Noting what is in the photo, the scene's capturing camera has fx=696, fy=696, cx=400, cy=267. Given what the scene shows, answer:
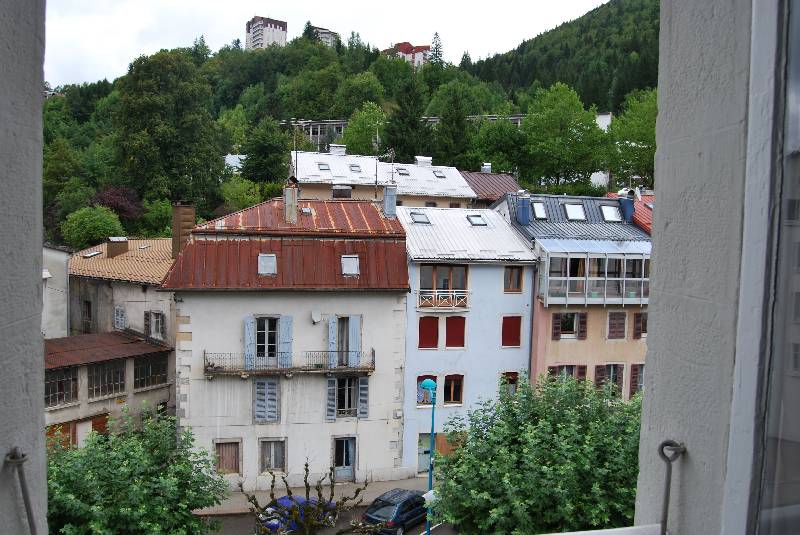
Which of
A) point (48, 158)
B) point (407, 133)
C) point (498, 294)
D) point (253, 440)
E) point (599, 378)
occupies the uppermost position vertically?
point (407, 133)

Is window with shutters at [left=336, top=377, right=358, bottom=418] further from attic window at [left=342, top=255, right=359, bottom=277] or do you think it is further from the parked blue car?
the parked blue car

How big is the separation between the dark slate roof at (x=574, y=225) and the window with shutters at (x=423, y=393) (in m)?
4.28

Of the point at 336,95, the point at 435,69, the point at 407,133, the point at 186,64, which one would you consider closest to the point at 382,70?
the point at 435,69

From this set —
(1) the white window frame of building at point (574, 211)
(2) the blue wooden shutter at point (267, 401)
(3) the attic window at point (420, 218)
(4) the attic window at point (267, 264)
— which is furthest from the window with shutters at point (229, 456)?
(1) the white window frame of building at point (574, 211)

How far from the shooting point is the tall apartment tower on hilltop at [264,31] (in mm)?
141375

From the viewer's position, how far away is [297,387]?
1538 centimetres

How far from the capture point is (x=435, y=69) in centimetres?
6588

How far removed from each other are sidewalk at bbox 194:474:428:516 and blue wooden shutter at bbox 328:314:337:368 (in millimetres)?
2827

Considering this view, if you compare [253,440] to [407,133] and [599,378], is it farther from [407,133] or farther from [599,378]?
[407,133]

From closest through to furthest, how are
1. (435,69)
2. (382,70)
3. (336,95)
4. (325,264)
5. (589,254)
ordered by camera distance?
(325,264) < (589,254) < (336,95) < (435,69) < (382,70)

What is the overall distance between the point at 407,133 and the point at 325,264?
23.7 meters

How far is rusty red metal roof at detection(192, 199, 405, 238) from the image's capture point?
15.0 meters

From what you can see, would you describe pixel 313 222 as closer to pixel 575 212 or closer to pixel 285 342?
pixel 285 342

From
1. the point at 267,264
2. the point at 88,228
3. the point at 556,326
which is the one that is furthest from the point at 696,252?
the point at 88,228
